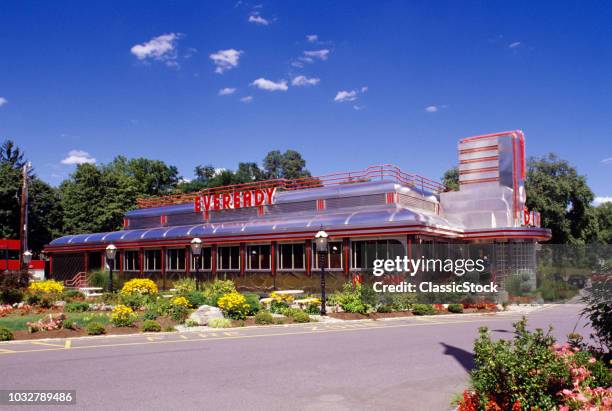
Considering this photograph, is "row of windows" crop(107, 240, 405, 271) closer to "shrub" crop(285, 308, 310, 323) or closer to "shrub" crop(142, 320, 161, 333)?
"shrub" crop(285, 308, 310, 323)

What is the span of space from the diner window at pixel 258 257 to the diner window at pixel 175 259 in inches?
235

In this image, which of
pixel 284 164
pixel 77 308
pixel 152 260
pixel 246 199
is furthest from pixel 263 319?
pixel 284 164

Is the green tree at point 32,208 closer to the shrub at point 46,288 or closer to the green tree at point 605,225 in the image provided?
the shrub at point 46,288

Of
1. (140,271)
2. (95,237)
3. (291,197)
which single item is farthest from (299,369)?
(95,237)

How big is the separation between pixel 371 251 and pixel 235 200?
12641 mm

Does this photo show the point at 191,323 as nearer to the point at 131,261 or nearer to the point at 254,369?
the point at 254,369

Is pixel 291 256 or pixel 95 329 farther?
pixel 291 256

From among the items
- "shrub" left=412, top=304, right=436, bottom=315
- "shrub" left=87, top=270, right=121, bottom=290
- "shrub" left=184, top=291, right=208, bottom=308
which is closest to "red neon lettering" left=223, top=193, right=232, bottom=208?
"shrub" left=87, top=270, right=121, bottom=290

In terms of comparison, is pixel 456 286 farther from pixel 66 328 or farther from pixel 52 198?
pixel 52 198

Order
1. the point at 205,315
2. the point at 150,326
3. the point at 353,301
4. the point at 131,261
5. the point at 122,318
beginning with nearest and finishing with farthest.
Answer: the point at 150,326 → the point at 122,318 → the point at 205,315 → the point at 353,301 → the point at 131,261

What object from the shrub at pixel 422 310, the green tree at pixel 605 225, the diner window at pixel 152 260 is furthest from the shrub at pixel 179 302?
the green tree at pixel 605 225

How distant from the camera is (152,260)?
39062 mm

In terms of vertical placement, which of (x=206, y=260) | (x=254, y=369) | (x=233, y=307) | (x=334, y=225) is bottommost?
(x=254, y=369)

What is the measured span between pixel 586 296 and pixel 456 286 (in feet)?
64.7
